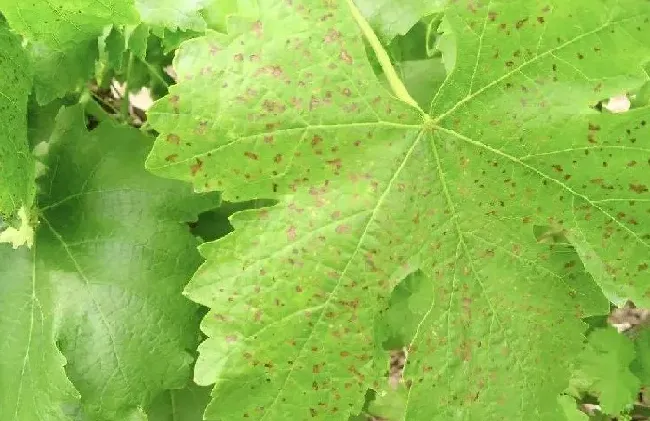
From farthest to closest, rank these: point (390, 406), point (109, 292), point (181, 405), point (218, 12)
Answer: point (390, 406), point (181, 405), point (109, 292), point (218, 12)

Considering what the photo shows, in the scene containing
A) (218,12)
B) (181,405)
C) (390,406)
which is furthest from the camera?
(390,406)

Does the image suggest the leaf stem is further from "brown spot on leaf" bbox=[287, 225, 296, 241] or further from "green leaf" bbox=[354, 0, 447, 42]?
"brown spot on leaf" bbox=[287, 225, 296, 241]

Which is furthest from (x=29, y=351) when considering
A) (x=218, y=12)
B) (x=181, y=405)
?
(x=218, y=12)

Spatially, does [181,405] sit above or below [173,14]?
below

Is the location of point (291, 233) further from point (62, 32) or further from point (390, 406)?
point (390, 406)

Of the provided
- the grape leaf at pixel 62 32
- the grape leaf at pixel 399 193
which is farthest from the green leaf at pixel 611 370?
the grape leaf at pixel 62 32

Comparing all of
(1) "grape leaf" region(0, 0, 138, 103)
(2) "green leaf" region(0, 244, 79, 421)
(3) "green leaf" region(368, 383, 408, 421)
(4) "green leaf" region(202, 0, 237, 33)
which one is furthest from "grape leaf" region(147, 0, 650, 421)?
(3) "green leaf" region(368, 383, 408, 421)

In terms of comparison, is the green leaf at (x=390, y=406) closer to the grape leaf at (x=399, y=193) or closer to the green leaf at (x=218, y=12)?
the grape leaf at (x=399, y=193)
